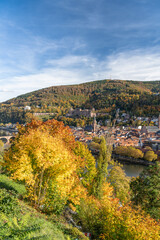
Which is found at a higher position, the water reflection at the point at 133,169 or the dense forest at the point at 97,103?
the dense forest at the point at 97,103

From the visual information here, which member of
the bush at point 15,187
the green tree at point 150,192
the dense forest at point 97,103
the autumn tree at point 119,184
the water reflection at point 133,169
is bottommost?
the water reflection at point 133,169

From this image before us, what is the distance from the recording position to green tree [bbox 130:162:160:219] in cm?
852

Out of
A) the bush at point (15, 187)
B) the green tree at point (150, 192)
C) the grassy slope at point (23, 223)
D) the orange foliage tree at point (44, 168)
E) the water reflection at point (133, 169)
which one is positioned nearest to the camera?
the grassy slope at point (23, 223)

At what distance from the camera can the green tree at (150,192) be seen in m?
8.52

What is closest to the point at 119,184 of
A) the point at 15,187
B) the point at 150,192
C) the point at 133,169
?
the point at 150,192

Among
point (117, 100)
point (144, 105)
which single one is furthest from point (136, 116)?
point (117, 100)

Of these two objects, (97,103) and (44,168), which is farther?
(97,103)

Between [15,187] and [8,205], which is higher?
[8,205]

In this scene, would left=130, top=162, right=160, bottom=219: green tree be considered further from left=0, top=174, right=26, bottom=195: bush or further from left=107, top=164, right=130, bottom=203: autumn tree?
left=0, top=174, right=26, bottom=195: bush

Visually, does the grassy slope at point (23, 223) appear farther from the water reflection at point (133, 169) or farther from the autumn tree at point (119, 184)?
the water reflection at point (133, 169)

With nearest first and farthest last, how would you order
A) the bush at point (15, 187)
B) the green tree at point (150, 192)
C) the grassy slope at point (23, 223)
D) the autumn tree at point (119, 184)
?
1. the grassy slope at point (23, 223)
2. the bush at point (15, 187)
3. the green tree at point (150, 192)
4. the autumn tree at point (119, 184)

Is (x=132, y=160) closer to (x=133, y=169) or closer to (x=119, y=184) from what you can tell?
(x=133, y=169)

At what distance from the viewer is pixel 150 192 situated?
8977 millimetres

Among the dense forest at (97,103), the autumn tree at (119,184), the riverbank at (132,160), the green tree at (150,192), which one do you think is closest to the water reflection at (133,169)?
the riverbank at (132,160)
